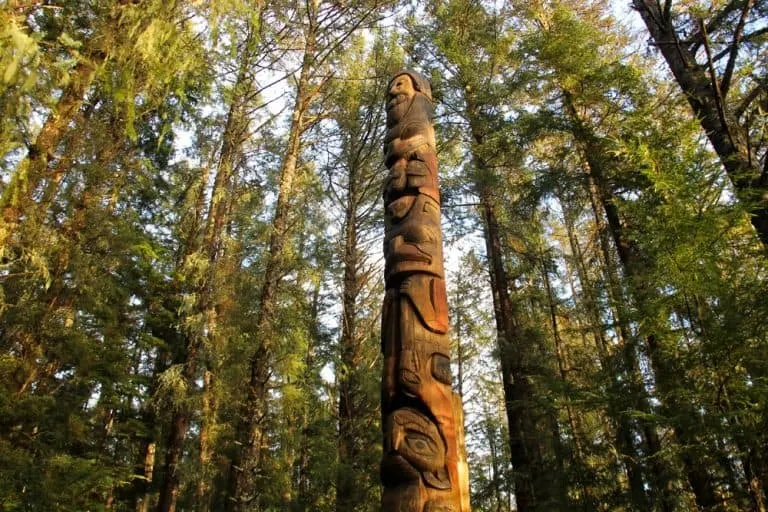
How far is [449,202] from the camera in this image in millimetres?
12938

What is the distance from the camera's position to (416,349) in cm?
485

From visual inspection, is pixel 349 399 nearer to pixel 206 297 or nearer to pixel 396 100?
pixel 206 297

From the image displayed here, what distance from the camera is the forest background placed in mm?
5098

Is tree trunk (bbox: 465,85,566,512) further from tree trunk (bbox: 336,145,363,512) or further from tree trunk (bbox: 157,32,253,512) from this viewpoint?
tree trunk (bbox: 157,32,253,512)

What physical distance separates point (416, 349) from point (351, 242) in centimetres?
636

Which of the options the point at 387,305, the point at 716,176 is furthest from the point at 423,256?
the point at 716,176

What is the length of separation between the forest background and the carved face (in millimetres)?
2079

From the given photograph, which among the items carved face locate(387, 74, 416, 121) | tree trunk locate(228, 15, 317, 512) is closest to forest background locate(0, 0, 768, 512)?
tree trunk locate(228, 15, 317, 512)

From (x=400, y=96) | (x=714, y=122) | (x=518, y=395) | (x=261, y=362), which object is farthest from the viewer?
(x=518, y=395)

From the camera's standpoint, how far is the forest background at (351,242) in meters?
5.10

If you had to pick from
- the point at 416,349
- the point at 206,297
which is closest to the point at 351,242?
the point at 206,297

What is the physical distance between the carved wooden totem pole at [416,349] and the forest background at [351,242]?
2.13 meters

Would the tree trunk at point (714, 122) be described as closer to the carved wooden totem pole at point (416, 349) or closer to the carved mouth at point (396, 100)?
the carved wooden totem pole at point (416, 349)

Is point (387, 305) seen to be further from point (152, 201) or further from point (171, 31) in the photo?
point (152, 201)
